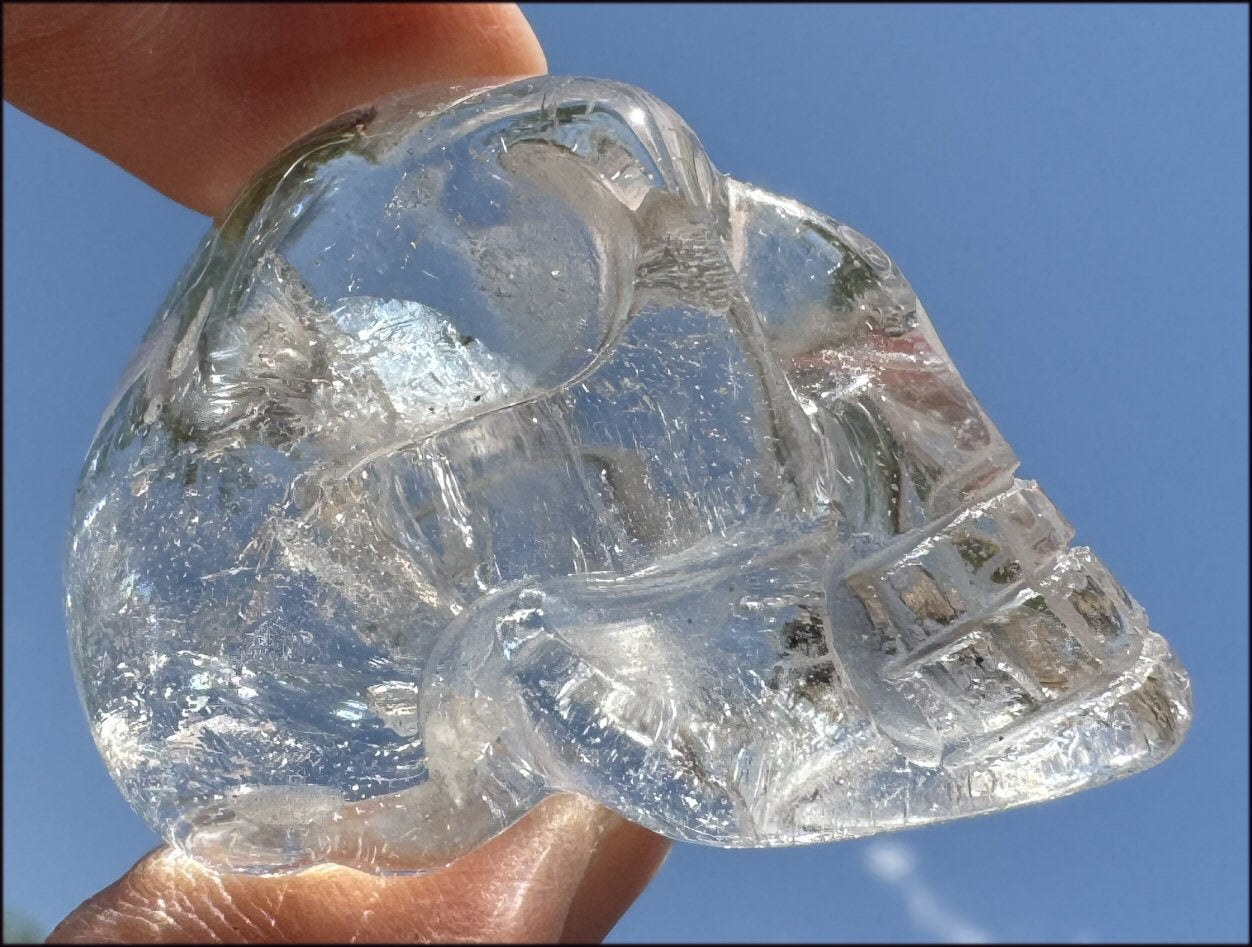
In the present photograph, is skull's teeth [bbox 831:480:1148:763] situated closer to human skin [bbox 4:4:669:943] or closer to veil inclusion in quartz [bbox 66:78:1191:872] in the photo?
veil inclusion in quartz [bbox 66:78:1191:872]

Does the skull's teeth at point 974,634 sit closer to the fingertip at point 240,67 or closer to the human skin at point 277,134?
the human skin at point 277,134

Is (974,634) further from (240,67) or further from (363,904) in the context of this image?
(240,67)

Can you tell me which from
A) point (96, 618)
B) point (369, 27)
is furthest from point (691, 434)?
point (369, 27)

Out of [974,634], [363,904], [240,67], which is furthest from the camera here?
[240,67]

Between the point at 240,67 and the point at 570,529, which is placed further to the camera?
the point at 240,67

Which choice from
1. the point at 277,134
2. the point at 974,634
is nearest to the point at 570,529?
the point at 974,634

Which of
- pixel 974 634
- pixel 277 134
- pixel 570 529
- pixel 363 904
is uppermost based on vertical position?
pixel 277 134

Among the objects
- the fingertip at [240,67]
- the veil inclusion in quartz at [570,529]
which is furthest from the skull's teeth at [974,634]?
the fingertip at [240,67]

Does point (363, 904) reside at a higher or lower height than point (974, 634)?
lower
